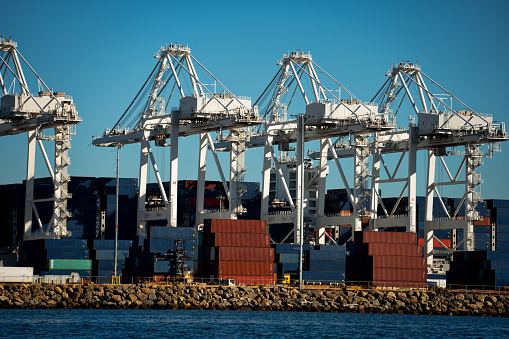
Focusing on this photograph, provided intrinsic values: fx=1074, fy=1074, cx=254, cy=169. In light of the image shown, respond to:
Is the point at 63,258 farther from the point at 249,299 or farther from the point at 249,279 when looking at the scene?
the point at 249,299

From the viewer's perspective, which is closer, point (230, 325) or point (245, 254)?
point (230, 325)

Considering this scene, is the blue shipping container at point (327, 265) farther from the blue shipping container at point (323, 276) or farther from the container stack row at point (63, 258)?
the container stack row at point (63, 258)

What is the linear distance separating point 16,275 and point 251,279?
15.4 m

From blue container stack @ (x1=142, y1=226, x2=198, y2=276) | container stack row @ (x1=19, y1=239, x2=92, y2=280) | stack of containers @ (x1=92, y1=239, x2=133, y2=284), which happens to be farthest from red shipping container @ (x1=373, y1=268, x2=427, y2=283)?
container stack row @ (x1=19, y1=239, x2=92, y2=280)

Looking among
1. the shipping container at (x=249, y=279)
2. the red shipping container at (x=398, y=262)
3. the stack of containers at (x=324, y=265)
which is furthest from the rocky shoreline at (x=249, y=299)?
the stack of containers at (x=324, y=265)

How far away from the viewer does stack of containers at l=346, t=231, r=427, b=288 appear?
74.7 metres

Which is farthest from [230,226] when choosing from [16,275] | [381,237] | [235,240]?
[16,275]

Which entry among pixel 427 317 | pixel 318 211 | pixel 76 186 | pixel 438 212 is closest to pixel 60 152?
pixel 76 186

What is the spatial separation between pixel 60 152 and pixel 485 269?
3353 cm

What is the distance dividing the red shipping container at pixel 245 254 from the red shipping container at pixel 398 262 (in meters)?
7.78

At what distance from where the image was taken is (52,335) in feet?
164

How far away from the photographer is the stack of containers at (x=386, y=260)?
2940 inches

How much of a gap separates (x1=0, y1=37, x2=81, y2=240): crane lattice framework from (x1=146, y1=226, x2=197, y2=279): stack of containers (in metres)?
11.2

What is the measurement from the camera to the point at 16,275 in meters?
70.0
